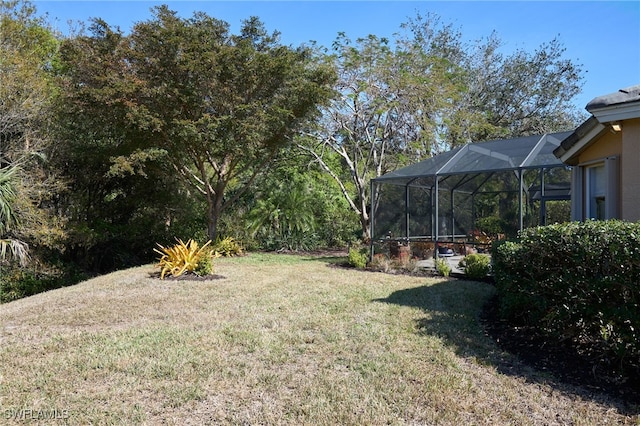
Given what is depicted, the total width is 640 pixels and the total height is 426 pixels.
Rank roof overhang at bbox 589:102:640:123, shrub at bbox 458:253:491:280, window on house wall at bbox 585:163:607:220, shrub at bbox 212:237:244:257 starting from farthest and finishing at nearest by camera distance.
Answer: shrub at bbox 212:237:244:257
shrub at bbox 458:253:491:280
window on house wall at bbox 585:163:607:220
roof overhang at bbox 589:102:640:123

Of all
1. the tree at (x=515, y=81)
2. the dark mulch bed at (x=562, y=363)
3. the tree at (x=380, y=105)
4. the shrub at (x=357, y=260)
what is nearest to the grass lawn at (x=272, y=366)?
the dark mulch bed at (x=562, y=363)

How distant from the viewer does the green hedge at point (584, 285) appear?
3512 mm

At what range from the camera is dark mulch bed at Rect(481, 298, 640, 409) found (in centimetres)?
335

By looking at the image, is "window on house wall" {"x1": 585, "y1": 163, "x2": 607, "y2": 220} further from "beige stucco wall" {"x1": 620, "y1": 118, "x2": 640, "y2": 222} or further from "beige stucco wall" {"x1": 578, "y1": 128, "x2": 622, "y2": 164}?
"beige stucco wall" {"x1": 620, "y1": 118, "x2": 640, "y2": 222}

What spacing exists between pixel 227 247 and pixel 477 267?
25.1 ft

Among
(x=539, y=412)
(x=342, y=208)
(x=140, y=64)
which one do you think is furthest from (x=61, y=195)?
(x=539, y=412)

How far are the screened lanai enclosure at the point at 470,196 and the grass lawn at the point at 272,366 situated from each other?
427cm

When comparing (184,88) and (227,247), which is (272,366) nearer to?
(184,88)

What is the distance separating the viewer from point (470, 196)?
46.7ft

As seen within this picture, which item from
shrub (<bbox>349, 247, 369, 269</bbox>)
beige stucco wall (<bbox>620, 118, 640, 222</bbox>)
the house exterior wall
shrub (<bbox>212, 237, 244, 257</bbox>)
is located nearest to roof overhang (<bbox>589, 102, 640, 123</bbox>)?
beige stucco wall (<bbox>620, 118, 640, 222</bbox>)

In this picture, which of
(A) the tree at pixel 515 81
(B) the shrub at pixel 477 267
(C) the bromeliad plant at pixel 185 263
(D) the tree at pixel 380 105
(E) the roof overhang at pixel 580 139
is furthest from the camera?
(A) the tree at pixel 515 81

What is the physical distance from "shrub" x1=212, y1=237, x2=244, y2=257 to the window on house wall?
31.7 feet

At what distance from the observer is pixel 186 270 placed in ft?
29.1

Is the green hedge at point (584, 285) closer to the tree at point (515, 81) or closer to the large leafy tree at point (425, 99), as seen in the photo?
the large leafy tree at point (425, 99)
